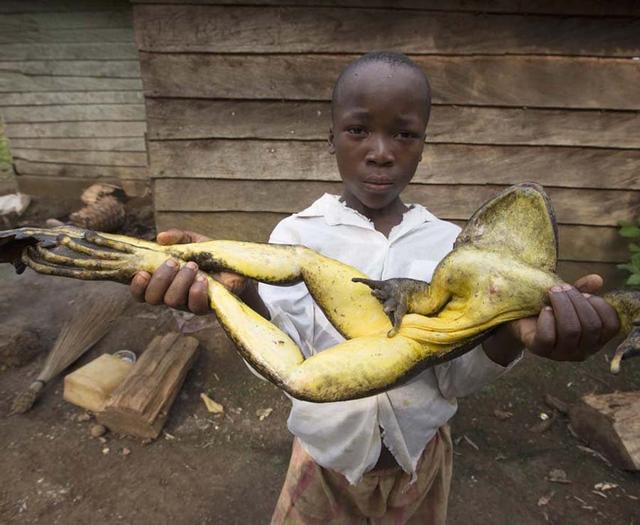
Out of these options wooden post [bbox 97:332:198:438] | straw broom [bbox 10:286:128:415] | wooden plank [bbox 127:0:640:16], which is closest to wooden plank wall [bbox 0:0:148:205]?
straw broom [bbox 10:286:128:415]

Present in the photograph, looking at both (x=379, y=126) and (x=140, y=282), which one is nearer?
(x=140, y=282)

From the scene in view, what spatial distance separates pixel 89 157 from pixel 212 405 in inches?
217

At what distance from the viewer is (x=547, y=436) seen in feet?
10.4

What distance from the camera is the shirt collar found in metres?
1.72

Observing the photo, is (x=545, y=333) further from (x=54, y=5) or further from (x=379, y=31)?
(x=54, y=5)

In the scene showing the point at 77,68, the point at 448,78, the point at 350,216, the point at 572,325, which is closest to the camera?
the point at 572,325

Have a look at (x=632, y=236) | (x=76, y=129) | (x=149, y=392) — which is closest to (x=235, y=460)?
(x=149, y=392)

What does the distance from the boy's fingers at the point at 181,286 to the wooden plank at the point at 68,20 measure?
6570mm

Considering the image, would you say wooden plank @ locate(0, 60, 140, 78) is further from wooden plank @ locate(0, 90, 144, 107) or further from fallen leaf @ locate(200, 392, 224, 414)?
fallen leaf @ locate(200, 392, 224, 414)

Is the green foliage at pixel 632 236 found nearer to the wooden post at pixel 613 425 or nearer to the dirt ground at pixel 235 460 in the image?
the dirt ground at pixel 235 460

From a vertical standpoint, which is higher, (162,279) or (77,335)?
(162,279)

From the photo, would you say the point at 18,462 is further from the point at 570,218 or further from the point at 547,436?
the point at 570,218

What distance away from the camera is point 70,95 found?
688 centimetres

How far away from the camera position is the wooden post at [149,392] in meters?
2.97
